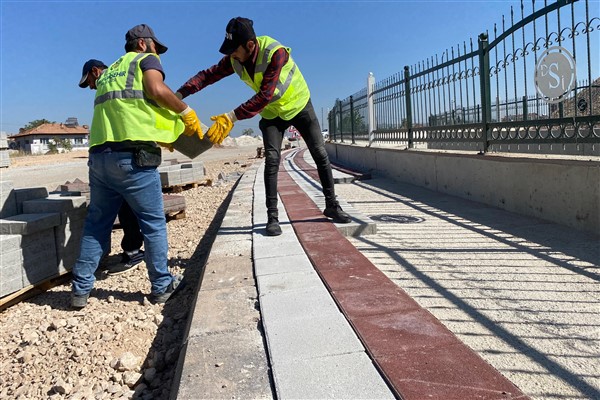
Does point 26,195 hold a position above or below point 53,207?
above

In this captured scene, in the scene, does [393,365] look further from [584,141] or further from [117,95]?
[584,141]

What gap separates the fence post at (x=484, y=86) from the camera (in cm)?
601

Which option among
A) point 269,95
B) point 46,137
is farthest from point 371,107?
point 46,137

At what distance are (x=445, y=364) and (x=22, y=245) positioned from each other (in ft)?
9.84

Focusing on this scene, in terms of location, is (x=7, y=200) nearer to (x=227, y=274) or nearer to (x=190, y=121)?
(x=190, y=121)

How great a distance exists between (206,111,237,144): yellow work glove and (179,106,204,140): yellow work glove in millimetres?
117

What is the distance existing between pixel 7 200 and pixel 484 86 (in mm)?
5553

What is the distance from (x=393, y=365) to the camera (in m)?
1.82

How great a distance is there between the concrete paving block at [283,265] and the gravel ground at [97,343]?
569mm

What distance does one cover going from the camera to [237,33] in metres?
3.61

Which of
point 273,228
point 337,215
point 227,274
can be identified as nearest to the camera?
point 227,274

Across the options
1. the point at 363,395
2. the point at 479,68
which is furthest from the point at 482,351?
the point at 479,68

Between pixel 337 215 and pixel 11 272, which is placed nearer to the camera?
pixel 11 272

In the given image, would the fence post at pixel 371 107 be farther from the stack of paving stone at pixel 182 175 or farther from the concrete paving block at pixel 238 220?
the concrete paving block at pixel 238 220
